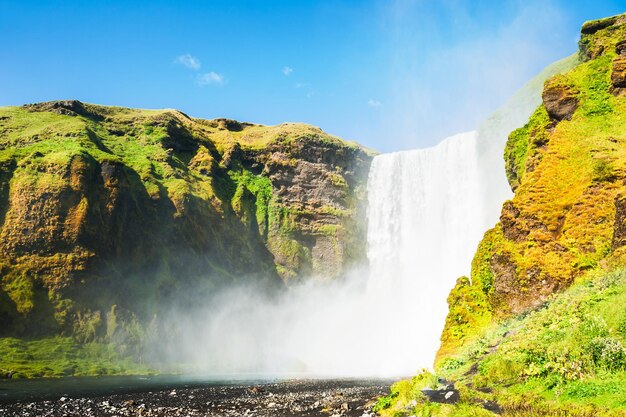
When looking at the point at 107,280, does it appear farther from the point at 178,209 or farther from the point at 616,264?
the point at 616,264

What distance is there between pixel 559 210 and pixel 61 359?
51275mm

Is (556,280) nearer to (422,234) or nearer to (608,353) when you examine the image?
(608,353)

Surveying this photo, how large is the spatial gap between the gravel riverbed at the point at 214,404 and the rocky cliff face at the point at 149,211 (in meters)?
32.1

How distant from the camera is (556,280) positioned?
22.5m

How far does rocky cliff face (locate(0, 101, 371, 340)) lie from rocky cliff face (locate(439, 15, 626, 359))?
4740 centimetres

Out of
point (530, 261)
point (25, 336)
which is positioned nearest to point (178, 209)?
point (25, 336)

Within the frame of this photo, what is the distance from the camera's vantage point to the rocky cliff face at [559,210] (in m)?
22.6

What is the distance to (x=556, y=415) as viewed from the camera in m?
10.7

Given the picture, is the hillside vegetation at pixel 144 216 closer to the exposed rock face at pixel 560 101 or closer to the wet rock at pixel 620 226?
the wet rock at pixel 620 226

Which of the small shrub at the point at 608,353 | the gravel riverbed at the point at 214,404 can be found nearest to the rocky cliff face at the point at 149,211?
the gravel riverbed at the point at 214,404

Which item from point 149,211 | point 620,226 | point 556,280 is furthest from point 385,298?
point 620,226

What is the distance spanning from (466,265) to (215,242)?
129 ft

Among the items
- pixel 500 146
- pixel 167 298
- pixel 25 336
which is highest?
pixel 500 146

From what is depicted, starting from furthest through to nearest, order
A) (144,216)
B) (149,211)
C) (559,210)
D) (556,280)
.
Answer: (149,211) < (144,216) < (559,210) < (556,280)
